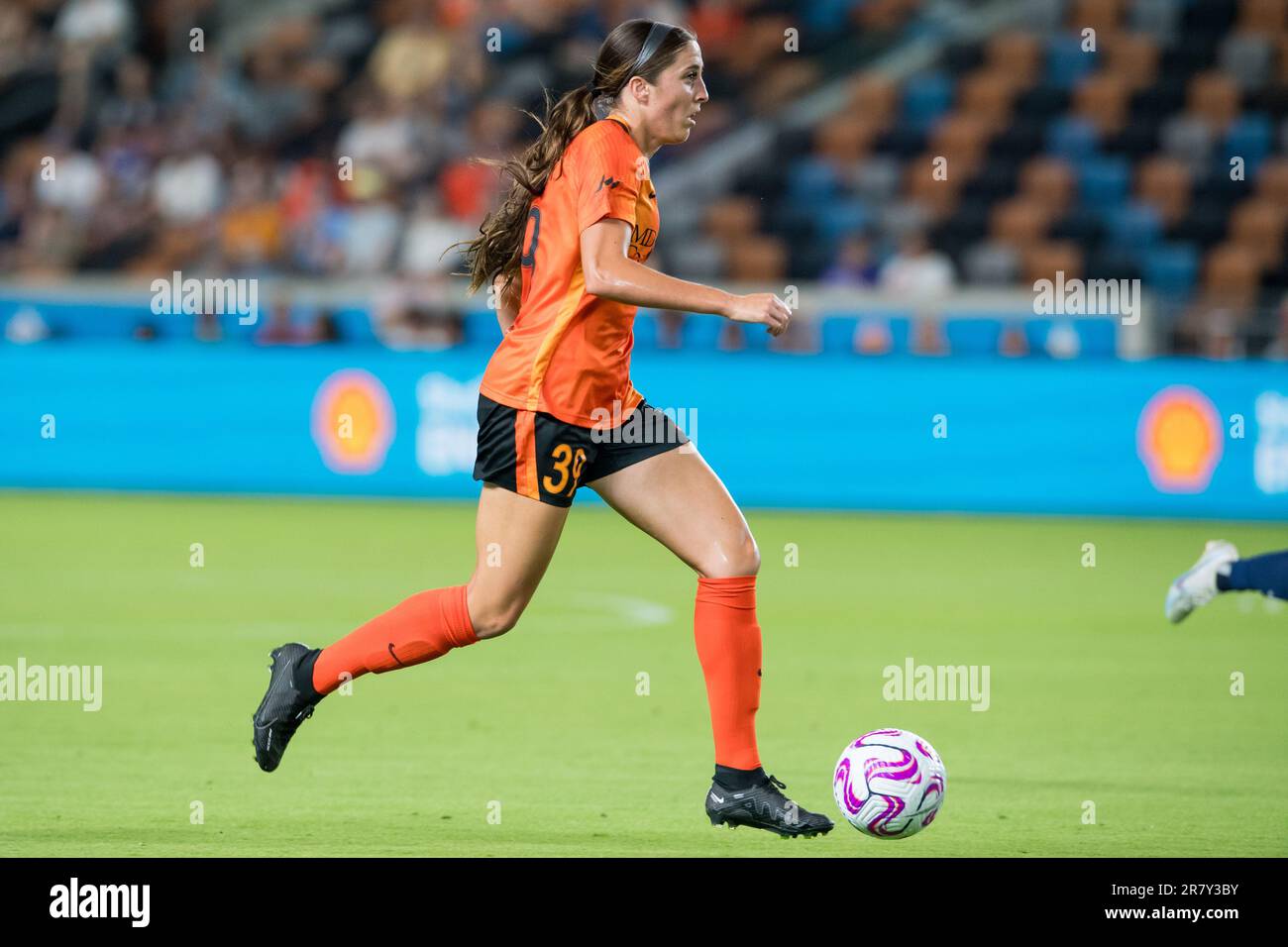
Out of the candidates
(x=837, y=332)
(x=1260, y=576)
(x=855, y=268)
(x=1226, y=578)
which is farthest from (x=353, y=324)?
(x=1260, y=576)

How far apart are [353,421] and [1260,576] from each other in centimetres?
1028

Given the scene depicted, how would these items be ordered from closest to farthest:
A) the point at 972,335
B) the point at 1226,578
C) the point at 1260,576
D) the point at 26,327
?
the point at 1260,576, the point at 1226,578, the point at 972,335, the point at 26,327

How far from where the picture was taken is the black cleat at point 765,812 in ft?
20.0

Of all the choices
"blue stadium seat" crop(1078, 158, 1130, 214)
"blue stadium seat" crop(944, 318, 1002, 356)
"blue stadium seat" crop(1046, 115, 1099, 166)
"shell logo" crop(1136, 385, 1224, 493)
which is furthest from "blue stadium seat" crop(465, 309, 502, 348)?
"blue stadium seat" crop(1046, 115, 1099, 166)

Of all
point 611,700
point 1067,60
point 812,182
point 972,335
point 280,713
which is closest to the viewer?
point 280,713

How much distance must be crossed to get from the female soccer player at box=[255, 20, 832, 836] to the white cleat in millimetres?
2905

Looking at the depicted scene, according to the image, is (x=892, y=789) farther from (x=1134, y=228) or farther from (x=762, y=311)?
(x=1134, y=228)

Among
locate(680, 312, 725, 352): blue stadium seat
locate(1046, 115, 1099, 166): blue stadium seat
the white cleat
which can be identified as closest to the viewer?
the white cleat

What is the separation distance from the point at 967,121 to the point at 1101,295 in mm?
3971

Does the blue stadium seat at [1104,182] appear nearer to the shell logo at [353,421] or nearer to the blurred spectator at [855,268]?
the blurred spectator at [855,268]

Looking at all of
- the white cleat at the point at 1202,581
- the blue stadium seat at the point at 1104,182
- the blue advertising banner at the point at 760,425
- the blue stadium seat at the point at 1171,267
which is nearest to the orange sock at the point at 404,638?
the white cleat at the point at 1202,581

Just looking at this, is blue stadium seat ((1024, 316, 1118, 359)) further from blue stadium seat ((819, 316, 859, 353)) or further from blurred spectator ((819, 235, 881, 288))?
blurred spectator ((819, 235, 881, 288))

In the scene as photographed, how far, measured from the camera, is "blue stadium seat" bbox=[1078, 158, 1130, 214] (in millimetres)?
21438

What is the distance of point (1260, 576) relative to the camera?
8.07 metres
